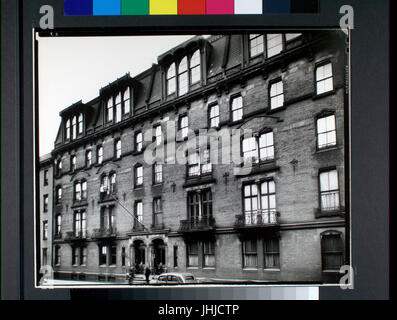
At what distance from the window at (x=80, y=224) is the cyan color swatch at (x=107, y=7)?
3.31 m

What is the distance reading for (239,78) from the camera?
257 inches

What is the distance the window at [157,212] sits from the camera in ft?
21.3

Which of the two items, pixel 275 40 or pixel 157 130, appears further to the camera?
pixel 157 130

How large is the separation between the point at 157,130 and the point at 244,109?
1.51 m

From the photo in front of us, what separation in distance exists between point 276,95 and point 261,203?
178cm

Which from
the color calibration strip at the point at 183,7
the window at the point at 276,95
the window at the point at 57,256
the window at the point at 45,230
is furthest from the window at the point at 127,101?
the window at the point at 57,256

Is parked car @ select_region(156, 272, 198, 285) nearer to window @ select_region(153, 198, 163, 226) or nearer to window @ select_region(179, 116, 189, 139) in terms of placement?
window @ select_region(153, 198, 163, 226)

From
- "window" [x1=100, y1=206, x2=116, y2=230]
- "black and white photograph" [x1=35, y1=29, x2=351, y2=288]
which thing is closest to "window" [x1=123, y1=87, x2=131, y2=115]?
"black and white photograph" [x1=35, y1=29, x2=351, y2=288]

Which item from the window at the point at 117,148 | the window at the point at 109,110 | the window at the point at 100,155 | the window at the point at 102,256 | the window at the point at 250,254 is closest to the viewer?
the window at the point at 250,254

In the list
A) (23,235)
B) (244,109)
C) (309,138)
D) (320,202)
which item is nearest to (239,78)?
(244,109)

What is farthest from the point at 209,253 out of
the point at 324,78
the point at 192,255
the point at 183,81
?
the point at 324,78

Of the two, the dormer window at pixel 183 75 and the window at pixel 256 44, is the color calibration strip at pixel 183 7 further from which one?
the dormer window at pixel 183 75

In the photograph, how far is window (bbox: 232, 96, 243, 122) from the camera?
255 inches

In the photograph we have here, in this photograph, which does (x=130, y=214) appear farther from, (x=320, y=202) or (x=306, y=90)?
(x=306, y=90)
